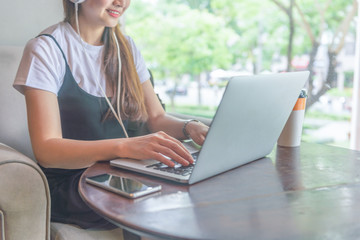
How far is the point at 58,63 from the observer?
119 cm

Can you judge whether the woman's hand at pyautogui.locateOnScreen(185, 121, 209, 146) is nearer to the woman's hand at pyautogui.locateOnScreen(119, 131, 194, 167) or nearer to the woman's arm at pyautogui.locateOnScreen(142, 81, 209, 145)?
the woman's arm at pyautogui.locateOnScreen(142, 81, 209, 145)

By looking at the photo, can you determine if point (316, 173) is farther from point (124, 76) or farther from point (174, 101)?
point (174, 101)

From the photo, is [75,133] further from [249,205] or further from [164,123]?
[249,205]

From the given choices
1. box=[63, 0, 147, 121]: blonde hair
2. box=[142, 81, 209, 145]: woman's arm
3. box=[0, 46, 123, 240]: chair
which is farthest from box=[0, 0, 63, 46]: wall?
box=[0, 46, 123, 240]: chair

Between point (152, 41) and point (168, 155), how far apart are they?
305 centimetres

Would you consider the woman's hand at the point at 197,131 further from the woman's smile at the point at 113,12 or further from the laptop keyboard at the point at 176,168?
the woman's smile at the point at 113,12

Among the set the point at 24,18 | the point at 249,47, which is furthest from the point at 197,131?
the point at 249,47

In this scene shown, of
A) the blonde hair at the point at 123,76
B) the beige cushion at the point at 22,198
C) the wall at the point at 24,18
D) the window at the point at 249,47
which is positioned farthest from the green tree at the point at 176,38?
the beige cushion at the point at 22,198

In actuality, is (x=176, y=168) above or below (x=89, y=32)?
below

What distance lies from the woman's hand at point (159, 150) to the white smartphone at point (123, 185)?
0.30ft

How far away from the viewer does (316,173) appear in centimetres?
88

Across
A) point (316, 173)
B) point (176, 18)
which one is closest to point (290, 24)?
point (176, 18)

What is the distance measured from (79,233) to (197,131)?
433 millimetres

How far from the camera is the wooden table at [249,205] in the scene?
58cm
